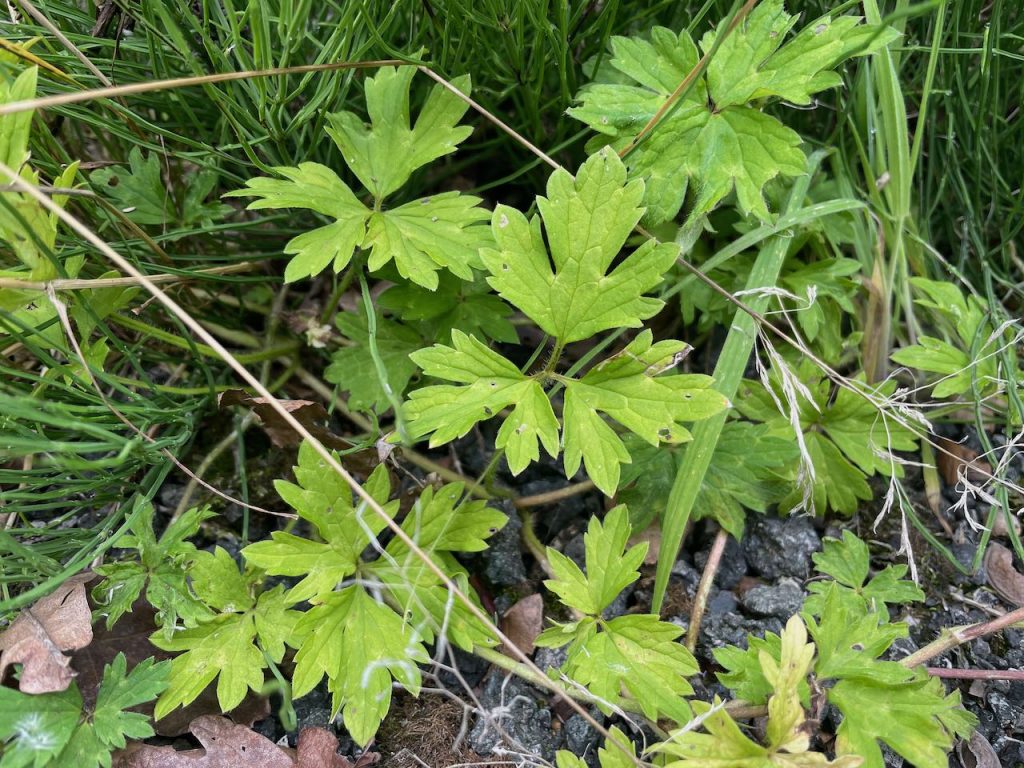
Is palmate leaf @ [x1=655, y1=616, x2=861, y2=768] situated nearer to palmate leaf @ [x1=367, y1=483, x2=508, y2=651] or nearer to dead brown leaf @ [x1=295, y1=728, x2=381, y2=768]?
palmate leaf @ [x1=367, y1=483, x2=508, y2=651]

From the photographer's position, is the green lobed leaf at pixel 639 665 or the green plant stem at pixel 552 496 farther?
the green plant stem at pixel 552 496

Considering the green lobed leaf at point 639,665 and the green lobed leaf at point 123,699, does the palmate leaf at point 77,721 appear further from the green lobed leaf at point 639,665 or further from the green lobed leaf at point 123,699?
the green lobed leaf at point 639,665

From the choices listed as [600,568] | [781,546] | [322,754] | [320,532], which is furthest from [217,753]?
[781,546]

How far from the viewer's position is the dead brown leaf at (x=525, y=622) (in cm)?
159

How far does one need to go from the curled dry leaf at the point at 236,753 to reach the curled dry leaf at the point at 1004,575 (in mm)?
1345

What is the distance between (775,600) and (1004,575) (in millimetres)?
520

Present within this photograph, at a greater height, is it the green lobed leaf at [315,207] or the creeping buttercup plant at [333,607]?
the green lobed leaf at [315,207]

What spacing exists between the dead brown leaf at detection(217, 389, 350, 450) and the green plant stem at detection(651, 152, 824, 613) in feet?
2.31

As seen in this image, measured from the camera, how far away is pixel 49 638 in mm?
1374

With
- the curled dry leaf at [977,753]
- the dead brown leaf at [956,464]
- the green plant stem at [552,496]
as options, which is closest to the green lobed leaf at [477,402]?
the green plant stem at [552,496]

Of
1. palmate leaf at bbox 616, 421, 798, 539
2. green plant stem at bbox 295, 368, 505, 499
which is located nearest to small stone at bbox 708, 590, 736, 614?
palmate leaf at bbox 616, 421, 798, 539

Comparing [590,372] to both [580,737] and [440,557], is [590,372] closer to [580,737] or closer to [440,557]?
[440,557]

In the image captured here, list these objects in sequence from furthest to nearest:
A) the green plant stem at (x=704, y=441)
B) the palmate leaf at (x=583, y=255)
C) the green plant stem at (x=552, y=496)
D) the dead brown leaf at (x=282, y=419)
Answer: the green plant stem at (x=552, y=496) < the dead brown leaf at (x=282, y=419) < the green plant stem at (x=704, y=441) < the palmate leaf at (x=583, y=255)

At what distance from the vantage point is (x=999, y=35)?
1680 mm
